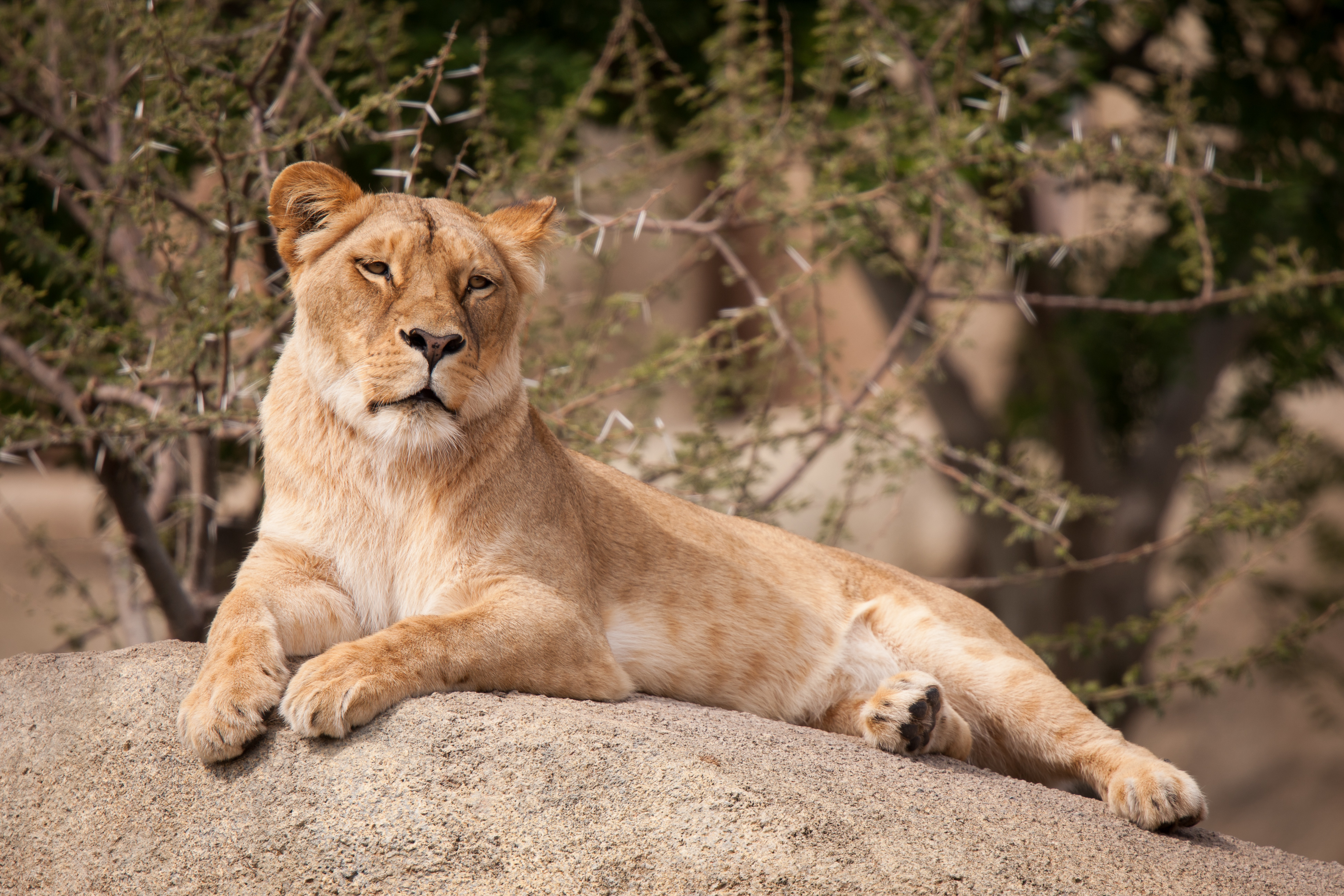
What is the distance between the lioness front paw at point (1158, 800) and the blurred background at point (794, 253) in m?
1.80

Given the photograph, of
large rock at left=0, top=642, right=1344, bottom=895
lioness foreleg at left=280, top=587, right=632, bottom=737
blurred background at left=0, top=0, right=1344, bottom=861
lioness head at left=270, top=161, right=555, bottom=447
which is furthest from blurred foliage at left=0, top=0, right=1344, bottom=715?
large rock at left=0, top=642, right=1344, bottom=895

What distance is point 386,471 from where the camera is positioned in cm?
343

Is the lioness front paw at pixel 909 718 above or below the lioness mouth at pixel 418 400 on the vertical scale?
below

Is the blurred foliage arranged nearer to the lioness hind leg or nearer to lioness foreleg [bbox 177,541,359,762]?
lioness foreleg [bbox 177,541,359,762]

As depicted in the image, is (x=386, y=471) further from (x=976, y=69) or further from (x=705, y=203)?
(x=976, y=69)

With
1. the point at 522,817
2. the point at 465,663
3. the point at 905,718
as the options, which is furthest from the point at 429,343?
the point at 905,718

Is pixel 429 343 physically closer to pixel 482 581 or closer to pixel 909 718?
pixel 482 581

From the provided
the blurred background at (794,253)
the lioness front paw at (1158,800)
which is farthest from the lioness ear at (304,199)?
the lioness front paw at (1158,800)

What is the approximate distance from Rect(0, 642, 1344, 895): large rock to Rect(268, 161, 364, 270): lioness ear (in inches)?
48.4

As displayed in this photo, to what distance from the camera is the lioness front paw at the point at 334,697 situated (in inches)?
111

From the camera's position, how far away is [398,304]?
3.28 meters

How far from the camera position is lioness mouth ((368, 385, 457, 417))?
10.6ft

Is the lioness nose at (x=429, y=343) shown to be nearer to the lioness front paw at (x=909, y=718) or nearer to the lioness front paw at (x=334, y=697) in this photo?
the lioness front paw at (x=334, y=697)

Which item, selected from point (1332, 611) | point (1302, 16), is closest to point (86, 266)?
point (1332, 611)
